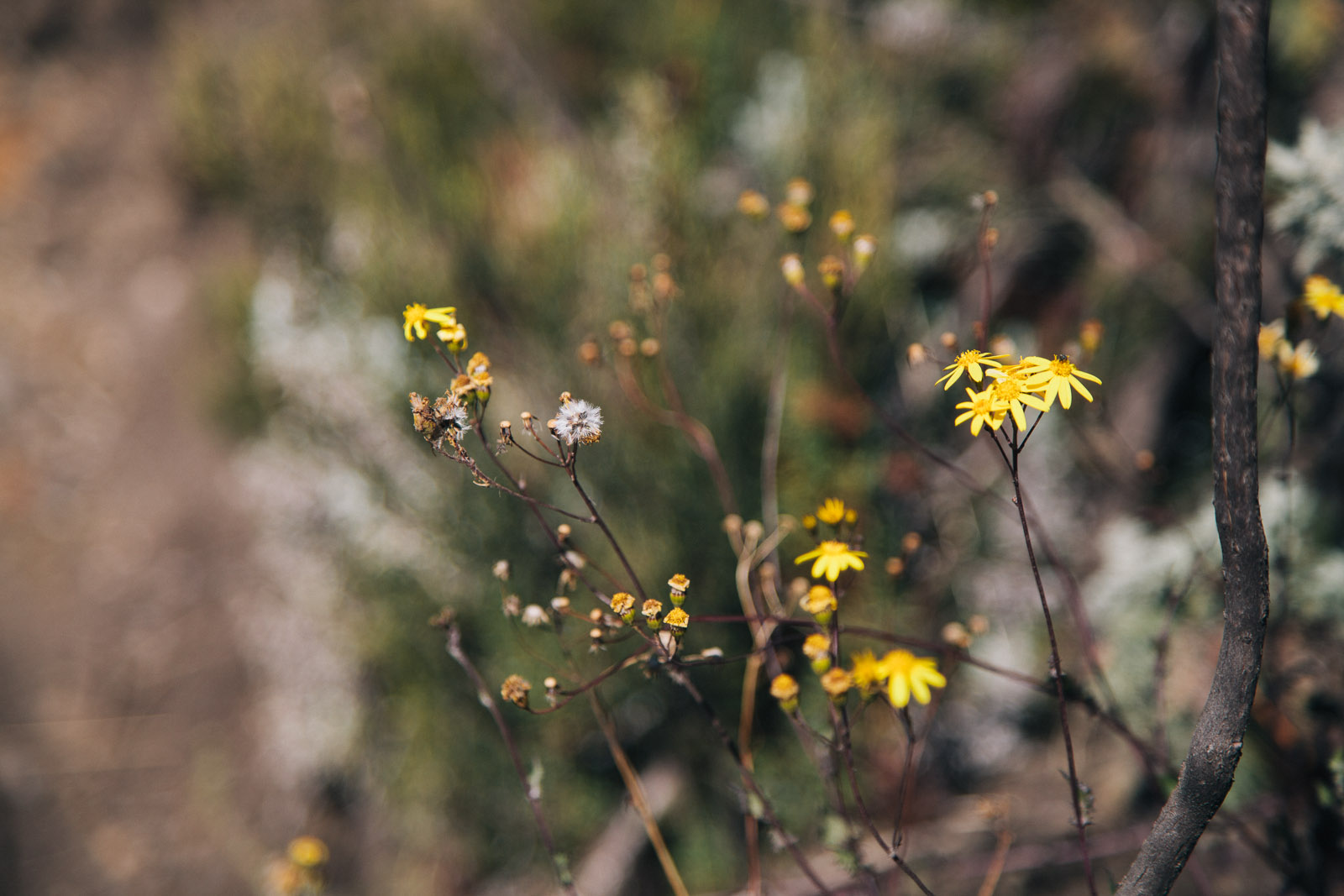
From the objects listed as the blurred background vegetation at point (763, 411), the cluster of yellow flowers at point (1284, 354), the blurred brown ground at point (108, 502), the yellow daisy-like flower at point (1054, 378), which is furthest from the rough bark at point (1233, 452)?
the blurred brown ground at point (108, 502)

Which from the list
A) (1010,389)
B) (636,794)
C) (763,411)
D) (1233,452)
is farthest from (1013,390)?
(763,411)

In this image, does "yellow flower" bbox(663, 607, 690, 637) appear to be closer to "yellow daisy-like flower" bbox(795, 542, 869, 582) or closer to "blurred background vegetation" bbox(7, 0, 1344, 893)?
"yellow daisy-like flower" bbox(795, 542, 869, 582)

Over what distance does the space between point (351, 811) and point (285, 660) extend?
0.38 meters

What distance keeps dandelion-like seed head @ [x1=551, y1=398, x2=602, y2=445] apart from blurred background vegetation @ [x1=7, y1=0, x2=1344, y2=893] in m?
0.58

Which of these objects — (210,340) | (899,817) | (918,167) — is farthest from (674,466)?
(210,340)

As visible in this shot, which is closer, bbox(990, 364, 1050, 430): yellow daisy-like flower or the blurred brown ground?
bbox(990, 364, 1050, 430): yellow daisy-like flower

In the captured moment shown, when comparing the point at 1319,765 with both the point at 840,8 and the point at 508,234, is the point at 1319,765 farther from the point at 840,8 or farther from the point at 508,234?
the point at 840,8

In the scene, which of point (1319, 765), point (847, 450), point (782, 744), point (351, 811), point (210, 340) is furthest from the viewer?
point (210, 340)

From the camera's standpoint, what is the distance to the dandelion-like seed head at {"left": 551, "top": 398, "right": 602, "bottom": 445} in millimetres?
582

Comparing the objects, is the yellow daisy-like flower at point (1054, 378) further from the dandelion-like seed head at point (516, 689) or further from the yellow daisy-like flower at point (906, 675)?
the dandelion-like seed head at point (516, 689)

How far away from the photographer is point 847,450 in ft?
4.25

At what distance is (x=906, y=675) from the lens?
1.74 ft

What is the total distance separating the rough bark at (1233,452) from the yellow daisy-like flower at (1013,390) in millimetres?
112

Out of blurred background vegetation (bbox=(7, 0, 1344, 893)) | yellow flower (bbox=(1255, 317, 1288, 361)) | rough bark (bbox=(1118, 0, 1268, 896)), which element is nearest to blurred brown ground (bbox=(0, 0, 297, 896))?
blurred background vegetation (bbox=(7, 0, 1344, 893))
